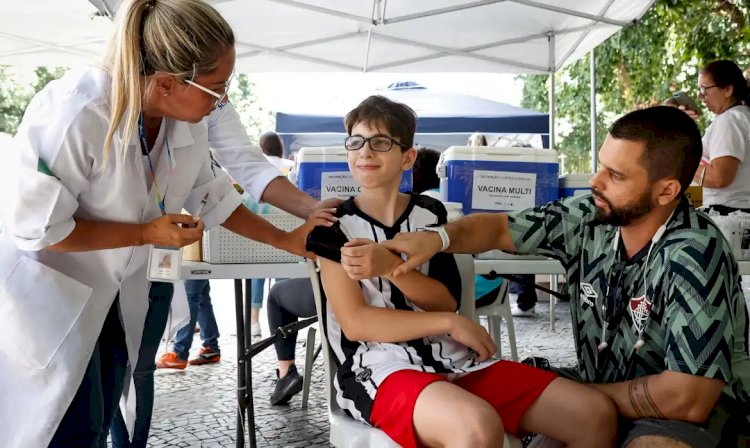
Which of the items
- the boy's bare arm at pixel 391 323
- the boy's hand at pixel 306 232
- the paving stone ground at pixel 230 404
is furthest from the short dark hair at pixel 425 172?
the boy's bare arm at pixel 391 323

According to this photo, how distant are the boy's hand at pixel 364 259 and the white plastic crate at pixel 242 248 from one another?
Answer: 81 centimetres

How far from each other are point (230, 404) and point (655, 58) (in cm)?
836

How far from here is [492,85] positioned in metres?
22.9

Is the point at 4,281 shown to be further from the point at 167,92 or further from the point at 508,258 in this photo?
the point at 508,258

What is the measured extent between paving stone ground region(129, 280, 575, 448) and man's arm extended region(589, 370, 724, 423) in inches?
77.7

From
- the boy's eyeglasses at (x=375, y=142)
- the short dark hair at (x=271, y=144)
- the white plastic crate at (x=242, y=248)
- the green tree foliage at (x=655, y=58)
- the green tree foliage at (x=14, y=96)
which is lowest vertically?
the white plastic crate at (x=242, y=248)

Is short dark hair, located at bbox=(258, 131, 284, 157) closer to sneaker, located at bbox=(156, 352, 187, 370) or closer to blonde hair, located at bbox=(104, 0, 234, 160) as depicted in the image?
sneaker, located at bbox=(156, 352, 187, 370)

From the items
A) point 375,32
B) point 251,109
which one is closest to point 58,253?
point 375,32

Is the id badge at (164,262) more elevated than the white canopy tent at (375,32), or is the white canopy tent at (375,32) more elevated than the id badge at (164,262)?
the white canopy tent at (375,32)

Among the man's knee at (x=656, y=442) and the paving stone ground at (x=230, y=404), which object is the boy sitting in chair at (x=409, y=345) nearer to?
the man's knee at (x=656, y=442)

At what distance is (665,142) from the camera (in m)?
1.80

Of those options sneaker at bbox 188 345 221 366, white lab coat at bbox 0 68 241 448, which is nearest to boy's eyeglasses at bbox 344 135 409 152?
white lab coat at bbox 0 68 241 448

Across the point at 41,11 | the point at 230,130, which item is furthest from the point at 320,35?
the point at 230,130

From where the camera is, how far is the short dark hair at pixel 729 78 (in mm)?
4023
